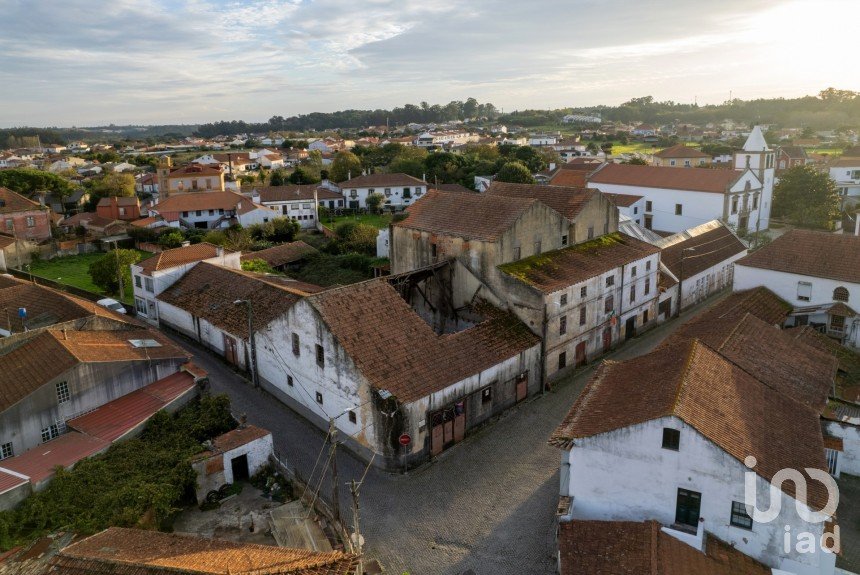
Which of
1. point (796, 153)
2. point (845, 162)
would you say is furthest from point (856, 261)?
point (796, 153)

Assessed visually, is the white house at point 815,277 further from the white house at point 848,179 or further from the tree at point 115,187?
the tree at point 115,187

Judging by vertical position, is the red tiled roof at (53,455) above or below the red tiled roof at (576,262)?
below

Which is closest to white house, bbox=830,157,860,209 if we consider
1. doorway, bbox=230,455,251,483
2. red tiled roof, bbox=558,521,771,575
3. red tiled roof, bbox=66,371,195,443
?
red tiled roof, bbox=558,521,771,575

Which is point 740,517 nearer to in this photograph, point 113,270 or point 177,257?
point 177,257

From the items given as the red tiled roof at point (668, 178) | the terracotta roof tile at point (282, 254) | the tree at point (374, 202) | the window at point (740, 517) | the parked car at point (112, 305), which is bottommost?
the window at point (740, 517)

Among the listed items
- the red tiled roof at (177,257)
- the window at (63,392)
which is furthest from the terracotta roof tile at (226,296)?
the window at (63,392)

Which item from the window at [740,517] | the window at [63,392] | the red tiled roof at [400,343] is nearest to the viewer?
the window at [740,517]
